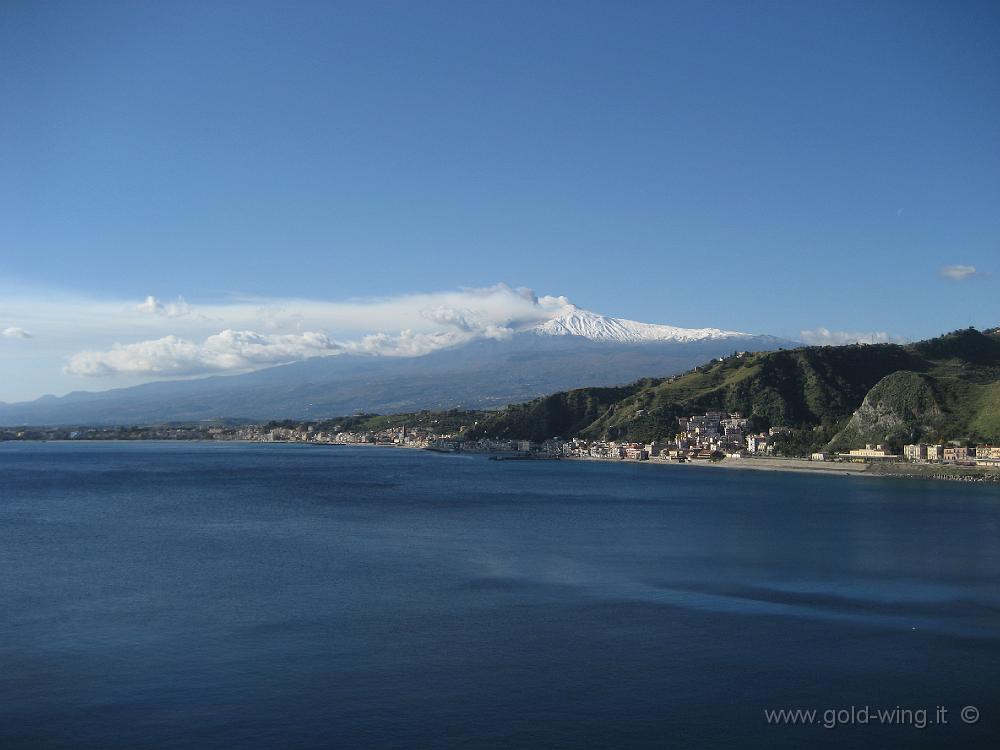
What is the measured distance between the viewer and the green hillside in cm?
6994

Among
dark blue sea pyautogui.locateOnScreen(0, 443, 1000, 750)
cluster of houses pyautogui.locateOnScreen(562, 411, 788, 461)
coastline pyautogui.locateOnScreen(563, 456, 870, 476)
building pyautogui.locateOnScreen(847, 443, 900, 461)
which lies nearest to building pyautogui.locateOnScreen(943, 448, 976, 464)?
building pyautogui.locateOnScreen(847, 443, 900, 461)

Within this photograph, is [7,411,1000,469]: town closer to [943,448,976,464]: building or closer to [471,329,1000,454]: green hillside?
[943,448,976,464]: building

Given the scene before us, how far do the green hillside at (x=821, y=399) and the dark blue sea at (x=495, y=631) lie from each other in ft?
114

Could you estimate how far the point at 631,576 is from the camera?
2328cm

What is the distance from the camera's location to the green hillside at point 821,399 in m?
69.9

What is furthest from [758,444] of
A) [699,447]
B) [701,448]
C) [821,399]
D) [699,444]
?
[821,399]

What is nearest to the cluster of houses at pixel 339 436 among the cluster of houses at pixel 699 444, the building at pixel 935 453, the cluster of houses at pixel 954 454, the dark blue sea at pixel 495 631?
the cluster of houses at pixel 699 444

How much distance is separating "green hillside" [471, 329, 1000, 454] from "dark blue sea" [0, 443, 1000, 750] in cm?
3469

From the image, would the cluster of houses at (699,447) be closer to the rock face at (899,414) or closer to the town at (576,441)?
the town at (576,441)

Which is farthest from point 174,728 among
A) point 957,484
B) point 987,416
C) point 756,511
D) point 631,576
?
point 987,416

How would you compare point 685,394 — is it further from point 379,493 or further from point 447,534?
point 447,534

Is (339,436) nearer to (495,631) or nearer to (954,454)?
(954,454)

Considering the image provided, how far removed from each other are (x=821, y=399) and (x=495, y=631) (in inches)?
3004

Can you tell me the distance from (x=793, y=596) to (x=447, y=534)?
13.5 meters
